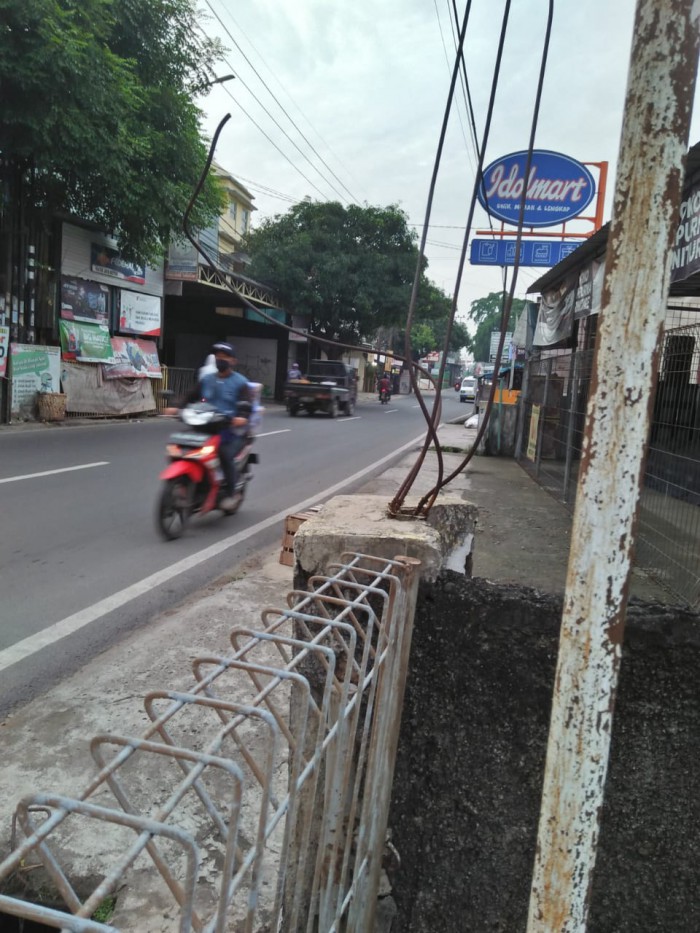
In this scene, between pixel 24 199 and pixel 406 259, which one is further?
pixel 406 259

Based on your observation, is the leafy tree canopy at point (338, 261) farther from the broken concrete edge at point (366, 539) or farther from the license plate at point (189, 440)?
the broken concrete edge at point (366, 539)

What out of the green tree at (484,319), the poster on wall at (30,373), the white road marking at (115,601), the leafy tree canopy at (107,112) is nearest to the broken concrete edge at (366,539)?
the white road marking at (115,601)

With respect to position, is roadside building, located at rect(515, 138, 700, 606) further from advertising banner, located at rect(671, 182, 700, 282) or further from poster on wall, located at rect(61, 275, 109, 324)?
poster on wall, located at rect(61, 275, 109, 324)

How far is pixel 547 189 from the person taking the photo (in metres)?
9.48

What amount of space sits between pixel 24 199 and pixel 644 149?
16.3 meters

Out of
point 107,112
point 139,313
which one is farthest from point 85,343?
point 107,112

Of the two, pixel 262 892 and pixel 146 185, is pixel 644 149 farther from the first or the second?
pixel 146 185

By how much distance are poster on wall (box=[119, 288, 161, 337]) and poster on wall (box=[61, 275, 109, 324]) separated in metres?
0.64

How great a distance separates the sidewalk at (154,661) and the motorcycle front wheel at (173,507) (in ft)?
3.04

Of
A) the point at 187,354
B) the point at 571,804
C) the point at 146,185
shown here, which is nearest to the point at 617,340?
the point at 571,804

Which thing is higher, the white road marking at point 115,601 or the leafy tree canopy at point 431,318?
the leafy tree canopy at point 431,318

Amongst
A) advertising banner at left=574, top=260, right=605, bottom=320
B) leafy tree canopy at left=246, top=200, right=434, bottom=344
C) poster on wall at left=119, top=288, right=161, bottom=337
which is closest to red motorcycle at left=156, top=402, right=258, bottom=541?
advertising banner at left=574, top=260, right=605, bottom=320

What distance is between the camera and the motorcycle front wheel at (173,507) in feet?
Result: 20.3

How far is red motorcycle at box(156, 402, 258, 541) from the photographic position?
625 centimetres
